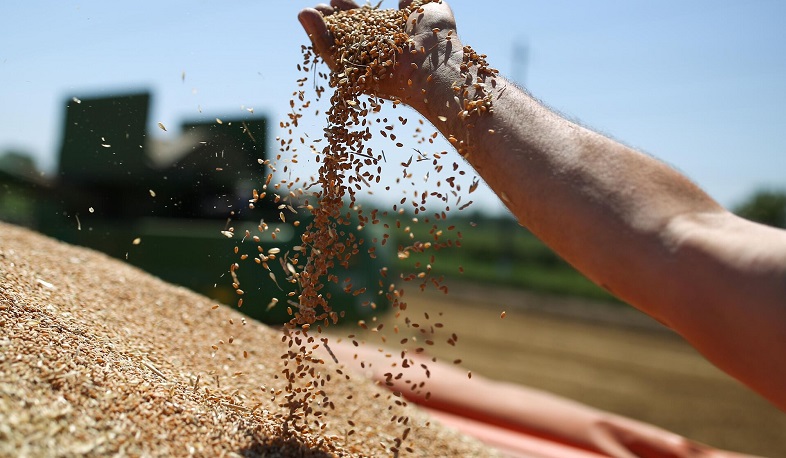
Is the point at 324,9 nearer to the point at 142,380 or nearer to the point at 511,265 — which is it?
the point at 142,380

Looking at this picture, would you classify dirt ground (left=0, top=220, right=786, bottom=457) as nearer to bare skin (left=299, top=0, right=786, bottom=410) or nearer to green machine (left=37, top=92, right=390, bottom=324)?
green machine (left=37, top=92, right=390, bottom=324)

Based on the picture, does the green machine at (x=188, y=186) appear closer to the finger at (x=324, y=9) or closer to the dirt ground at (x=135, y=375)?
the dirt ground at (x=135, y=375)

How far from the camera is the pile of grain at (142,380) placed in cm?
156

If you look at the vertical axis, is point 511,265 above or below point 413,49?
above

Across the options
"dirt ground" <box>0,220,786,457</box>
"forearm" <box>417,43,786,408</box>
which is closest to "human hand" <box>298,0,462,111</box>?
"forearm" <box>417,43,786,408</box>

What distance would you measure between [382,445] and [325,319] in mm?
536

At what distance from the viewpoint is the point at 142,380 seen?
6.29ft

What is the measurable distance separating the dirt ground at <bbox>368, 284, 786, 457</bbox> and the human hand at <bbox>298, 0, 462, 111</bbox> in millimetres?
4548

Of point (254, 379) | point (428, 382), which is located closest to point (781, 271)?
point (254, 379)

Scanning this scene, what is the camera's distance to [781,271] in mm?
1366

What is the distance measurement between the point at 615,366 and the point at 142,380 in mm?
8207

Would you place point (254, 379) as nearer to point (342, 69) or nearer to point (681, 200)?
point (342, 69)

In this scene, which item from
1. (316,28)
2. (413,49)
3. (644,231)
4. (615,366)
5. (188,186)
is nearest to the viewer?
(644,231)

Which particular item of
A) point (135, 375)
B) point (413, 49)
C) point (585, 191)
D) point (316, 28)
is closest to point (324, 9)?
point (316, 28)
